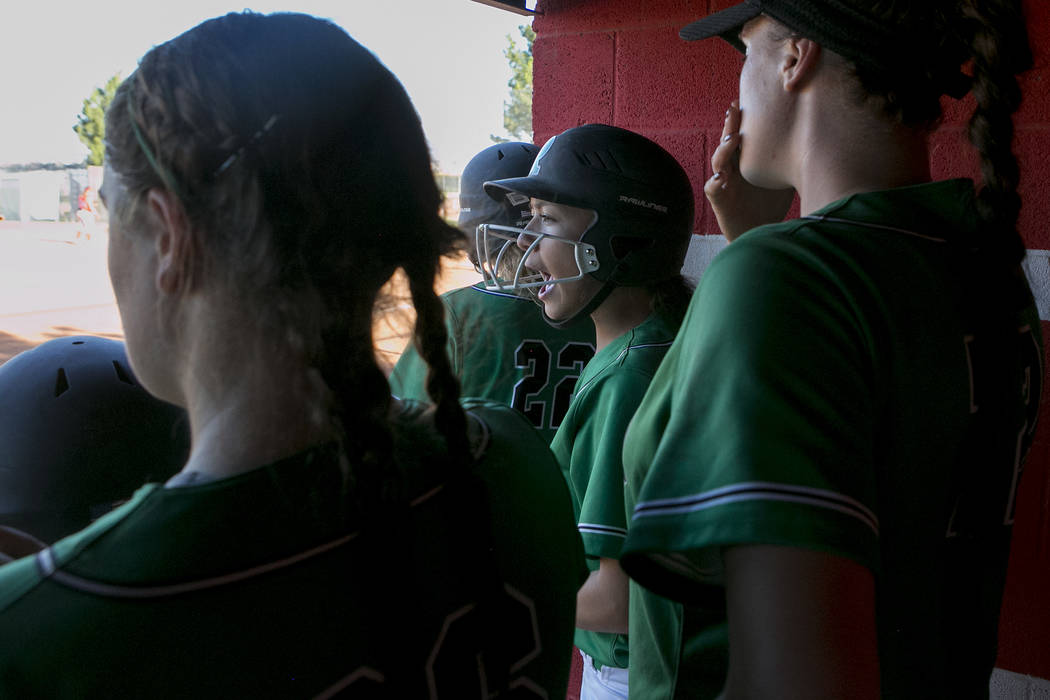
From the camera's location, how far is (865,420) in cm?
86

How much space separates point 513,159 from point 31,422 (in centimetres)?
208

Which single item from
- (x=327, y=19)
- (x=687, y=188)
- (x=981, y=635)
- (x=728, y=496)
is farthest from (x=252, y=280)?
(x=687, y=188)

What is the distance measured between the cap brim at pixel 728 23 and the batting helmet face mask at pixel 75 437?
1.02 metres

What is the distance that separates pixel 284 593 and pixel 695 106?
2382mm

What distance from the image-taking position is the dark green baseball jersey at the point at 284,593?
63 cm

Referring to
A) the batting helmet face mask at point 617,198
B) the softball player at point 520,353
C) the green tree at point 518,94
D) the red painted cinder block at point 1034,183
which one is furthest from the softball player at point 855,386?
the green tree at point 518,94

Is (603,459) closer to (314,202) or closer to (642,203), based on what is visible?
(642,203)

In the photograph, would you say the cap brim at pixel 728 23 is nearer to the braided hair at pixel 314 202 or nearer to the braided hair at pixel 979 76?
the braided hair at pixel 979 76

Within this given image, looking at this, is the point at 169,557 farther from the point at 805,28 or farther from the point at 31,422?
the point at 805,28

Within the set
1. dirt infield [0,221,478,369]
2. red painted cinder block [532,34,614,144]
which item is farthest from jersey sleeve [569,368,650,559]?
dirt infield [0,221,478,369]

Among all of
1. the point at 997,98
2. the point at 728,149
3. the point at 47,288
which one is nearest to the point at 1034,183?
the point at 728,149

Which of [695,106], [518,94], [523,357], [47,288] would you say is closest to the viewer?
[523,357]

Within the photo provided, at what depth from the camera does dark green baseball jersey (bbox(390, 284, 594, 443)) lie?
2.51 metres

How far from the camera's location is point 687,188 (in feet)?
7.60
